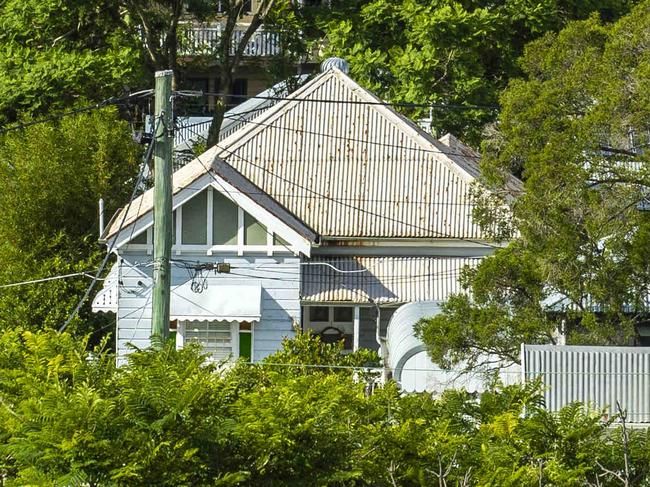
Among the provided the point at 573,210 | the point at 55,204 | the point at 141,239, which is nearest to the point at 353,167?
the point at 141,239

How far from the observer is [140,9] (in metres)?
38.7

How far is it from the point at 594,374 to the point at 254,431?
347 inches

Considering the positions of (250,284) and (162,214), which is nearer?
(162,214)

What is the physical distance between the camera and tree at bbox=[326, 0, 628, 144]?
38.1m

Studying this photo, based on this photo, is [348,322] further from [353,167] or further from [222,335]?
[222,335]

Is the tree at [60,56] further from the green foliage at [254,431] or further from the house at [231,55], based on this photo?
the green foliage at [254,431]

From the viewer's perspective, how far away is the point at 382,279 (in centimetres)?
3084

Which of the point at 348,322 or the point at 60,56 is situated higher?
the point at 60,56

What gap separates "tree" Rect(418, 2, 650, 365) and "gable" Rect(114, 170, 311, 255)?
768 cm

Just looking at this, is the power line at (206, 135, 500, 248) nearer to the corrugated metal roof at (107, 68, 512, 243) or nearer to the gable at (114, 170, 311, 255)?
the corrugated metal roof at (107, 68, 512, 243)

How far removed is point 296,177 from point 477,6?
9999 mm

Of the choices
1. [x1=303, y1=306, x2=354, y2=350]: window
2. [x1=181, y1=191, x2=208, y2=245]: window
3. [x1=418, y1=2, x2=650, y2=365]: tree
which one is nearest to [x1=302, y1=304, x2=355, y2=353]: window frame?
[x1=303, y1=306, x2=354, y2=350]: window

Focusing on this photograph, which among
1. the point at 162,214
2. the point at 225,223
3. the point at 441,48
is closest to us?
the point at 162,214

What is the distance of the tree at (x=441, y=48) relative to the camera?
38.1 metres
